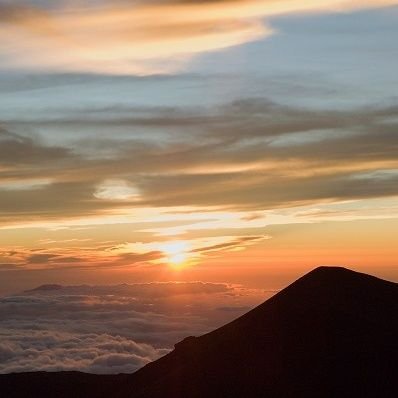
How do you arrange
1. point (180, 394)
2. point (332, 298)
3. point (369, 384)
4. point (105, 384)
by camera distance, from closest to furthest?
1. point (369, 384)
2. point (180, 394)
3. point (332, 298)
4. point (105, 384)

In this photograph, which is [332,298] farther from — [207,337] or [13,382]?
[13,382]

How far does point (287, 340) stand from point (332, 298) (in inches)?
417

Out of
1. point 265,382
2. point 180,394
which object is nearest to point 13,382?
point 180,394

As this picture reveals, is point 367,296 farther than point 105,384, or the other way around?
point 105,384

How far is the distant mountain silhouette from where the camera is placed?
194 ft

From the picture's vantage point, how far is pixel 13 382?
311 ft

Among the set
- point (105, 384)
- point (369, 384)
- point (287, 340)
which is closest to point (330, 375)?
point (369, 384)

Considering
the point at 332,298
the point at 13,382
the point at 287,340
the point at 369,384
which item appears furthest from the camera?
the point at 13,382

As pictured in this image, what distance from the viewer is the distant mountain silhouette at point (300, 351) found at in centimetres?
5906

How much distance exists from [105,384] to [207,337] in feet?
63.8

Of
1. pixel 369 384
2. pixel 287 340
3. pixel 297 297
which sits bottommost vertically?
pixel 369 384

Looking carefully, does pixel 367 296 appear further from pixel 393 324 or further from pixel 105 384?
pixel 105 384

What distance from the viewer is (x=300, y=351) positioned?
64750 millimetres

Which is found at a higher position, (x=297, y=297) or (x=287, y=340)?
(x=297, y=297)
